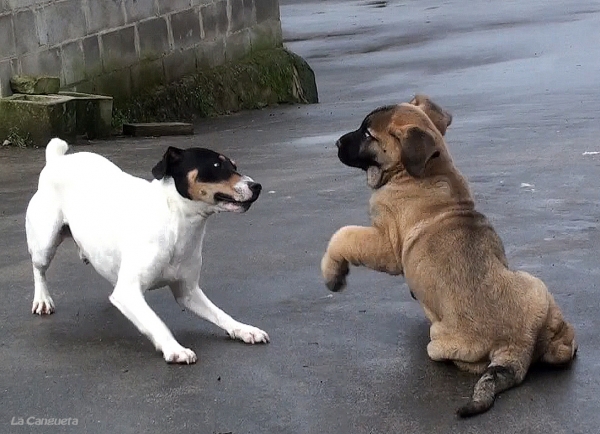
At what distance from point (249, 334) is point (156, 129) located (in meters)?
7.15

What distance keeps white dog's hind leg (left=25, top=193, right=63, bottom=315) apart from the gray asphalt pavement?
0.11 m

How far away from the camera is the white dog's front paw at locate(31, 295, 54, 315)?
663 centimetres

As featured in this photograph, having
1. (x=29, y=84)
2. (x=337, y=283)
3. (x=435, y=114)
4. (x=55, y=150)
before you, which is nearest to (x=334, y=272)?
(x=337, y=283)

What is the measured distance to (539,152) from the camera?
10953 millimetres

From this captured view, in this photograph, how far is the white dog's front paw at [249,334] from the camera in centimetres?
601

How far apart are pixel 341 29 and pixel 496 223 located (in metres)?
18.2

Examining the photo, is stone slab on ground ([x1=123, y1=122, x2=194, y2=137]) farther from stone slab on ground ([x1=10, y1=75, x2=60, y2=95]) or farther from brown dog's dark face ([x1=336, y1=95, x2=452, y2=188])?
brown dog's dark face ([x1=336, y1=95, x2=452, y2=188])

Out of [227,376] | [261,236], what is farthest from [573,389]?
[261,236]

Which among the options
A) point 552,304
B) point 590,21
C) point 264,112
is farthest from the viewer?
point 590,21

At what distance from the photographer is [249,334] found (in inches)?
237

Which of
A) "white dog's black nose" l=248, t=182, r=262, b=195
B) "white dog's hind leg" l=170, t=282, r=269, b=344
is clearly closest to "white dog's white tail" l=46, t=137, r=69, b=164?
"white dog's hind leg" l=170, t=282, r=269, b=344

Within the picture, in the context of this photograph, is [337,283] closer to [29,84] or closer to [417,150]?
[417,150]

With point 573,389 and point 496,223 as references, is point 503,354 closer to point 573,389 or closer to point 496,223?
point 573,389

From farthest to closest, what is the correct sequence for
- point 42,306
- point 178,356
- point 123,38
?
point 123,38
point 42,306
point 178,356
